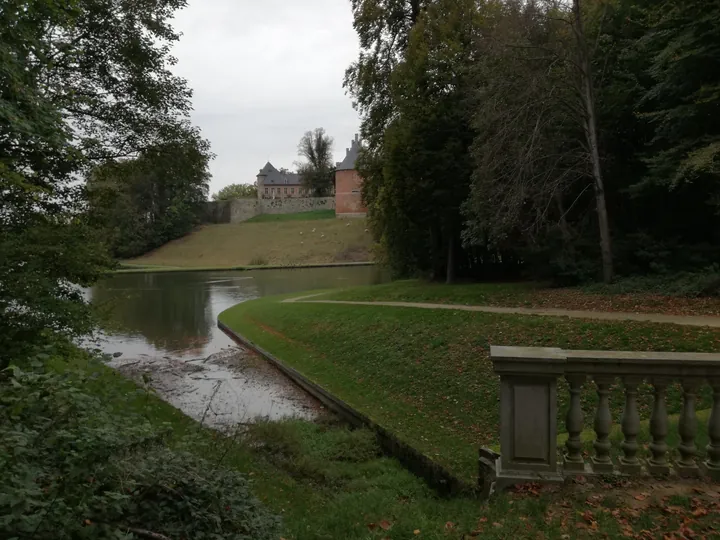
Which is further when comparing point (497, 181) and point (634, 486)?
point (497, 181)

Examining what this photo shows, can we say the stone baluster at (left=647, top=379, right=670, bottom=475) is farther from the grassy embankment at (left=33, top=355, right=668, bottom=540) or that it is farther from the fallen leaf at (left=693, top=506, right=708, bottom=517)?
the fallen leaf at (left=693, top=506, right=708, bottom=517)

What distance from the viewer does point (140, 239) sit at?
232 ft

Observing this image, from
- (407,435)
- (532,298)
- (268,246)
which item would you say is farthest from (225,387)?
(268,246)

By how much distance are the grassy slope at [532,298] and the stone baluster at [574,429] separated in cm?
968

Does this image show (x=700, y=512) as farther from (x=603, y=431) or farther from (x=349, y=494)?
(x=349, y=494)

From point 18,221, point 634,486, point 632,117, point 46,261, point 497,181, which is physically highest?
point 632,117

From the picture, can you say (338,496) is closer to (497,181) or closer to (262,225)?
(497,181)

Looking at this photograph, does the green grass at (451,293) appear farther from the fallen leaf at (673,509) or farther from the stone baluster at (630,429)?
the fallen leaf at (673,509)

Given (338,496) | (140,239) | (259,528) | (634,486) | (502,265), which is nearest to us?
(259,528)

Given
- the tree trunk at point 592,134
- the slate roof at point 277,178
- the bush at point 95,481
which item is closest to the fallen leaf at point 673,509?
the bush at point 95,481

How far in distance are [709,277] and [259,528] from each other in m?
→ 13.9

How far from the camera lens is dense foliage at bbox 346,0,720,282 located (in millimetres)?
14414

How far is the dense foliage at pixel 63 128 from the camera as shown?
257 inches

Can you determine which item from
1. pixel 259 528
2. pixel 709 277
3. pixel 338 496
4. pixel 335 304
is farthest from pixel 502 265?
pixel 259 528
